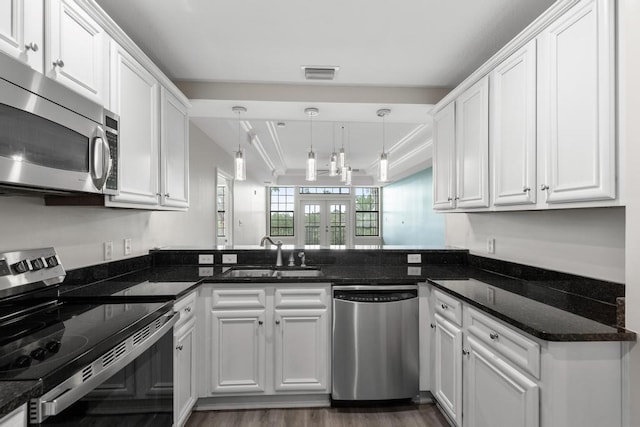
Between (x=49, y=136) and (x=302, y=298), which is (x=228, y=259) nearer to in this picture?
(x=302, y=298)

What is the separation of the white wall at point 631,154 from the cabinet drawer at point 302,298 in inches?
60.1

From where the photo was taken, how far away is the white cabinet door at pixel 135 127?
1.72 meters

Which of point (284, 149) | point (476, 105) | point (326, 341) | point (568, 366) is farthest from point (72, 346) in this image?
point (284, 149)

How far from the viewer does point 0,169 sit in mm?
1021

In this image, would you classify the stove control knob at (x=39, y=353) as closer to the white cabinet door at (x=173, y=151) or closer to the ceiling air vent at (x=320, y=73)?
the white cabinet door at (x=173, y=151)

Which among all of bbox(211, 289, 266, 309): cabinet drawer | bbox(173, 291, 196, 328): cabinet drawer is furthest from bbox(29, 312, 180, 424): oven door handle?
bbox(211, 289, 266, 309): cabinet drawer

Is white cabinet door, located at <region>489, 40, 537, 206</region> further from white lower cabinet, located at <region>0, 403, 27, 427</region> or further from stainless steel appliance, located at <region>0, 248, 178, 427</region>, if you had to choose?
white lower cabinet, located at <region>0, 403, 27, 427</region>

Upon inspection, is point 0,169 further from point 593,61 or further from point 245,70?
point 593,61

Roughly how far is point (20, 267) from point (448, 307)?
222 centimetres

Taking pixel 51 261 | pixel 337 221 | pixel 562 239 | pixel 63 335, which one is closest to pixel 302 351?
pixel 63 335

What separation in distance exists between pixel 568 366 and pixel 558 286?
770 mm

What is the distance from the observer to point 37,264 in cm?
148

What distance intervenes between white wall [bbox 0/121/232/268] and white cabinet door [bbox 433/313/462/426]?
224cm

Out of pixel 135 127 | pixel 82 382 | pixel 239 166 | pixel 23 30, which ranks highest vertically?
pixel 23 30
